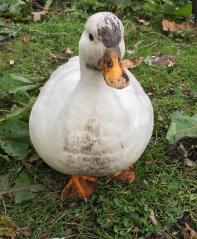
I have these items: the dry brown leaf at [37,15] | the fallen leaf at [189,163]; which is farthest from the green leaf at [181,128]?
the dry brown leaf at [37,15]

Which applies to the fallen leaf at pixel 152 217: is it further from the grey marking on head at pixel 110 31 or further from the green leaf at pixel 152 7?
the green leaf at pixel 152 7

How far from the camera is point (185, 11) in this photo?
4.19 meters

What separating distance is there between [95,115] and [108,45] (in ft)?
1.17

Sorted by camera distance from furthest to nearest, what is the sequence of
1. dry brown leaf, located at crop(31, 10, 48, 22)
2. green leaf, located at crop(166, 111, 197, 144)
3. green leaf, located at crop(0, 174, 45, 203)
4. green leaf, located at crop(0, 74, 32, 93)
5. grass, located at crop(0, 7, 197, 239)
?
dry brown leaf, located at crop(31, 10, 48, 22) < green leaf, located at crop(0, 74, 32, 93) < green leaf, located at crop(166, 111, 197, 144) < green leaf, located at crop(0, 174, 45, 203) < grass, located at crop(0, 7, 197, 239)

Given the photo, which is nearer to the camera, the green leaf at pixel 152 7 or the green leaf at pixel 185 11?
the green leaf at pixel 185 11

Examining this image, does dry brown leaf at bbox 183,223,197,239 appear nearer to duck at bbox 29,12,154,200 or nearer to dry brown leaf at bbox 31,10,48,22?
duck at bbox 29,12,154,200

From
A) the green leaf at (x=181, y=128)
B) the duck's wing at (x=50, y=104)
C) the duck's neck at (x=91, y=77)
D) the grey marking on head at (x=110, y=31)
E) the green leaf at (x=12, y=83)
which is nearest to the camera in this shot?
the grey marking on head at (x=110, y=31)

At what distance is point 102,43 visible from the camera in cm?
206

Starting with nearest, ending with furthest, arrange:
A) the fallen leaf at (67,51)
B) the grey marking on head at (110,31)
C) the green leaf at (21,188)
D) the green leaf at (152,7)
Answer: the grey marking on head at (110,31)
the green leaf at (21,188)
the fallen leaf at (67,51)
the green leaf at (152,7)

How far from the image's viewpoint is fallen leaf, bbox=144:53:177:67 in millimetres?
3818

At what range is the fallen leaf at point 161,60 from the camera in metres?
3.82

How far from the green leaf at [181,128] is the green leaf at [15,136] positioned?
2.76ft

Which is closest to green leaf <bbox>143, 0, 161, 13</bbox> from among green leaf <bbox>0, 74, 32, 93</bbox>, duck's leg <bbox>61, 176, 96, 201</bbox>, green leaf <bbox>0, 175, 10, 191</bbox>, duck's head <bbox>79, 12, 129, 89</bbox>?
green leaf <bbox>0, 74, 32, 93</bbox>

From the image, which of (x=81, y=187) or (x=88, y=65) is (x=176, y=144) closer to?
(x=81, y=187)
